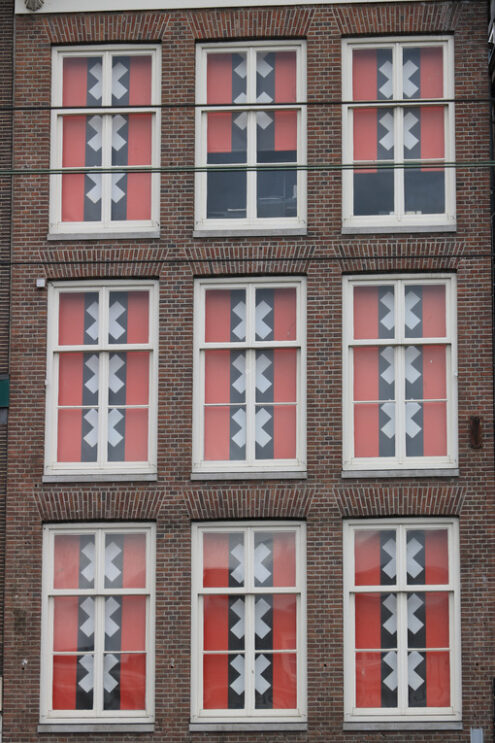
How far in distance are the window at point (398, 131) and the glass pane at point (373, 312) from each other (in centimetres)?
107

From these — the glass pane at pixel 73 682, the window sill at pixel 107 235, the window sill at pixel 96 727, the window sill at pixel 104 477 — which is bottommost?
the window sill at pixel 96 727

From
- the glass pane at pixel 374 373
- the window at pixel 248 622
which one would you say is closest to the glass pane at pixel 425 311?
the glass pane at pixel 374 373

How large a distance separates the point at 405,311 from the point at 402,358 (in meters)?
0.76

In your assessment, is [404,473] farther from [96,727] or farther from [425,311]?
[96,727]

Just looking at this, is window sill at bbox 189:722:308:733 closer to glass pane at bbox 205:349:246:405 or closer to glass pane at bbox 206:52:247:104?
glass pane at bbox 205:349:246:405

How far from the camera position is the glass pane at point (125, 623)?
20.5 meters

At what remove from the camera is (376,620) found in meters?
20.3

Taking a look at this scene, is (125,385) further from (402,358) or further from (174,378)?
(402,358)

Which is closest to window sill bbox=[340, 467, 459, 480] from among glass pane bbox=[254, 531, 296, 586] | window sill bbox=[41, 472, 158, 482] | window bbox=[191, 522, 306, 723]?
window bbox=[191, 522, 306, 723]

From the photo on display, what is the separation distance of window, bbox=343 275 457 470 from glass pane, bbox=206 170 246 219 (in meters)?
2.16

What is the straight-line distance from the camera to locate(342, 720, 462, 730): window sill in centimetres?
Answer: 1978

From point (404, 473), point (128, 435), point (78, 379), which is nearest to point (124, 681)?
point (128, 435)

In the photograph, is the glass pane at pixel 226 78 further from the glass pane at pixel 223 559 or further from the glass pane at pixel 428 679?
the glass pane at pixel 428 679

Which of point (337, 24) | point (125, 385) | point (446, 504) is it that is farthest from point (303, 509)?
point (337, 24)
